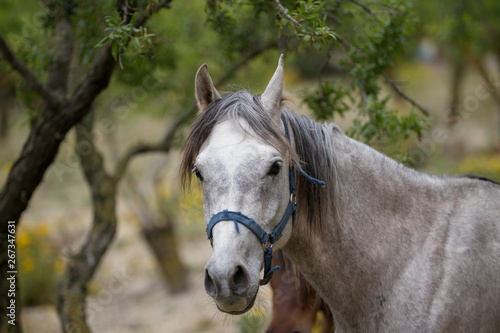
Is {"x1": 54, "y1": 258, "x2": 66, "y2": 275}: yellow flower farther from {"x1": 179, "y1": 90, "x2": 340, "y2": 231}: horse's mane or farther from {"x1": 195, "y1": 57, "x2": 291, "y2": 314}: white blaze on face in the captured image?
{"x1": 195, "y1": 57, "x2": 291, "y2": 314}: white blaze on face

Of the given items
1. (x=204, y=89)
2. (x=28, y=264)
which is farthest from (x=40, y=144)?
(x=28, y=264)

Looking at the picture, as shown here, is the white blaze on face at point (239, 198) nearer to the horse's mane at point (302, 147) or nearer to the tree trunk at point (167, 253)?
the horse's mane at point (302, 147)

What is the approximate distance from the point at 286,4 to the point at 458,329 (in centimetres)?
244

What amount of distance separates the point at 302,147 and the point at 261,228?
1.85 ft

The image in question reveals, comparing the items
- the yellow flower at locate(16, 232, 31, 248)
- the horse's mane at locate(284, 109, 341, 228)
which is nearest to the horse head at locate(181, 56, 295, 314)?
the horse's mane at locate(284, 109, 341, 228)

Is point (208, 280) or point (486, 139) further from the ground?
point (208, 280)

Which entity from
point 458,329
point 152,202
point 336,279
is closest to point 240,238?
point 336,279

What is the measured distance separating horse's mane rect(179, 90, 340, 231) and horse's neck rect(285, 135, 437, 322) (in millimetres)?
61

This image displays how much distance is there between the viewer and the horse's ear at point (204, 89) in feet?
8.02

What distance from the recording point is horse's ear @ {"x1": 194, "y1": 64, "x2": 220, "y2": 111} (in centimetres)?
245

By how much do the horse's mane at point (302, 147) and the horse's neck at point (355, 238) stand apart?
0.20 feet

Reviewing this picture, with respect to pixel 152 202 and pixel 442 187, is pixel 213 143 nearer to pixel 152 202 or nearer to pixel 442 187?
pixel 442 187

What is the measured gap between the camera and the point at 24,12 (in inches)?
288

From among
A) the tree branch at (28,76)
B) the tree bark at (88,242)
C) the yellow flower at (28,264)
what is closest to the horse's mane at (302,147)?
the tree branch at (28,76)
